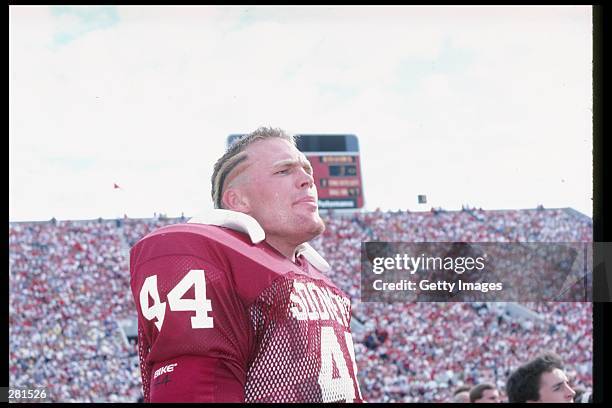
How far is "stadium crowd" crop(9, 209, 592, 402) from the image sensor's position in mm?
11789

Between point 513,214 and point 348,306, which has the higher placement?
point 513,214

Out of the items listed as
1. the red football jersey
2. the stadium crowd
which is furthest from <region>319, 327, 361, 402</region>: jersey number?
the stadium crowd

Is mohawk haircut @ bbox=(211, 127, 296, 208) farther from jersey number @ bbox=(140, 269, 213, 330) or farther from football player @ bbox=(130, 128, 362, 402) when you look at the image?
jersey number @ bbox=(140, 269, 213, 330)

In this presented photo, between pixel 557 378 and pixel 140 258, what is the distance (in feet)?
6.27

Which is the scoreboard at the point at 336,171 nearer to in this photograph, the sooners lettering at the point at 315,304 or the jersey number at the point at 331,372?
the sooners lettering at the point at 315,304

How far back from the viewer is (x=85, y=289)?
14086 mm

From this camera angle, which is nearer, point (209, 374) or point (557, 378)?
point (209, 374)

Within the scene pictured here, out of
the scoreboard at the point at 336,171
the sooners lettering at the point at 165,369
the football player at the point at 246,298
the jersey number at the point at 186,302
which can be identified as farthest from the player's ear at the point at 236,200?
the scoreboard at the point at 336,171

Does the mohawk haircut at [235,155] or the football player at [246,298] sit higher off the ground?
the mohawk haircut at [235,155]

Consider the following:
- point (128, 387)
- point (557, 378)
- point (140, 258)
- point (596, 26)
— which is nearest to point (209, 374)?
point (140, 258)

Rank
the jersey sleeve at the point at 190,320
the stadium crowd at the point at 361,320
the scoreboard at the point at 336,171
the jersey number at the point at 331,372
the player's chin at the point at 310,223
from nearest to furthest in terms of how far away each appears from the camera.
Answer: the jersey sleeve at the point at 190,320, the jersey number at the point at 331,372, the player's chin at the point at 310,223, the stadium crowd at the point at 361,320, the scoreboard at the point at 336,171

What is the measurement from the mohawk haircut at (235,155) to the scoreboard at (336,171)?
1384 cm

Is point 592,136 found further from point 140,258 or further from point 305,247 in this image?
point 140,258

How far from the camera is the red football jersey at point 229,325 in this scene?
51.3 inches
